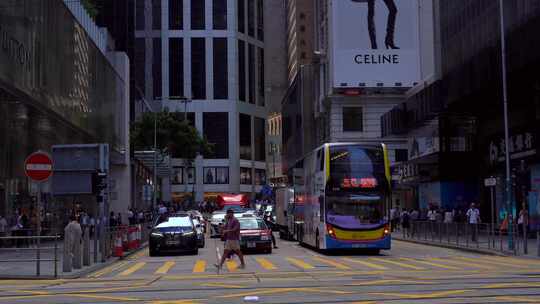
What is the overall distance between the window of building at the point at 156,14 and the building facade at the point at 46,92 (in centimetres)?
6119

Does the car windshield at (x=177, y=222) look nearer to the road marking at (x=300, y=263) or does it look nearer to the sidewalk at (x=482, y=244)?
the road marking at (x=300, y=263)

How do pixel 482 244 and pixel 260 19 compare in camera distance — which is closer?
pixel 482 244

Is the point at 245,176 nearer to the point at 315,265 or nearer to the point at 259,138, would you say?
the point at 259,138

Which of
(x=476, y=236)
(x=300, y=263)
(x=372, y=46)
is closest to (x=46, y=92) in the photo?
(x=300, y=263)

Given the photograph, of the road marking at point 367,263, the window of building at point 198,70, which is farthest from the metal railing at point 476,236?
the window of building at point 198,70

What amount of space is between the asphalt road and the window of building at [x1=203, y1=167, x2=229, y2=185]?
9325 centimetres

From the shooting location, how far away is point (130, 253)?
33531 millimetres

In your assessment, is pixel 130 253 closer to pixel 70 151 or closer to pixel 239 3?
pixel 70 151

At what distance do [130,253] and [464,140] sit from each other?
25919mm

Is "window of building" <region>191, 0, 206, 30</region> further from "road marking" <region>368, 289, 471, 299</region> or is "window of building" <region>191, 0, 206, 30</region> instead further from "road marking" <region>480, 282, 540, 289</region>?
"road marking" <region>368, 289, 471, 299</region>

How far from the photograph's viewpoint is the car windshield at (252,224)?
3184 cm

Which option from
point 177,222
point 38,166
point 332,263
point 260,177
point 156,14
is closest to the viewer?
point 38,166

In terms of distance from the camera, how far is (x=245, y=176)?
123 metres

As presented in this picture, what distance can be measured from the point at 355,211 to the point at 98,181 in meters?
9.03
